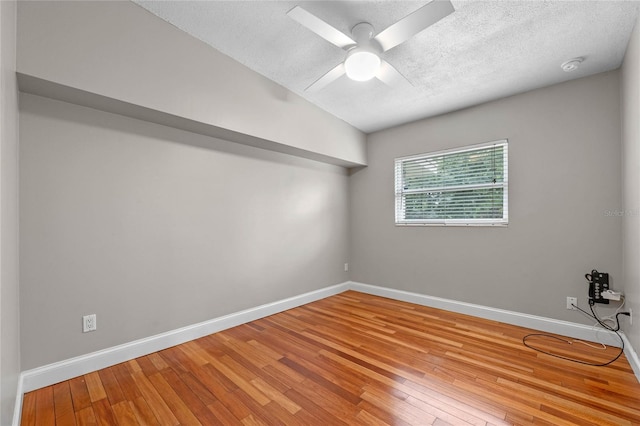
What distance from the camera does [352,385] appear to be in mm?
1860

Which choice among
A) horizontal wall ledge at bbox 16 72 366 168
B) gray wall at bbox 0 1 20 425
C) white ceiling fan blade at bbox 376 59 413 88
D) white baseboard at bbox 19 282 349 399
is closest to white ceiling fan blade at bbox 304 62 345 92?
white ceiling fan blade at bbox 376 59 413 88

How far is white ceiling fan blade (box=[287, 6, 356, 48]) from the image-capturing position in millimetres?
1612

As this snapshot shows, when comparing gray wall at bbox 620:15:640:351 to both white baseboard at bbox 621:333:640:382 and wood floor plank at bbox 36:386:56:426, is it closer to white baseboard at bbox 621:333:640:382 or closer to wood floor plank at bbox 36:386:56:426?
white baseboard at bbox 621:333:640:382

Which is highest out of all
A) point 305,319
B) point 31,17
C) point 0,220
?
point 31,17

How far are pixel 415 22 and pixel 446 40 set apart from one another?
69cm

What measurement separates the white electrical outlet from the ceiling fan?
2.53m

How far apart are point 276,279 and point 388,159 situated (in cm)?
235

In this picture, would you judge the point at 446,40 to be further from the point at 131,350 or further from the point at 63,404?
the point at 63,404

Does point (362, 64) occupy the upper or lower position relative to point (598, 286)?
upper

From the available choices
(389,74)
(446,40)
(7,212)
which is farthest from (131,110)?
(446,40)

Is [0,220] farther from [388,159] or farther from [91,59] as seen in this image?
[388,159]

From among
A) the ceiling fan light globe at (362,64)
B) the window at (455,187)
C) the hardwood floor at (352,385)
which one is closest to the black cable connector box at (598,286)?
the hardwood floor at (352,385)

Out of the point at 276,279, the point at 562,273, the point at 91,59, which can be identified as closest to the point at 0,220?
the point at 91,59

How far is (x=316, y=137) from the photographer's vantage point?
11.3 ft
